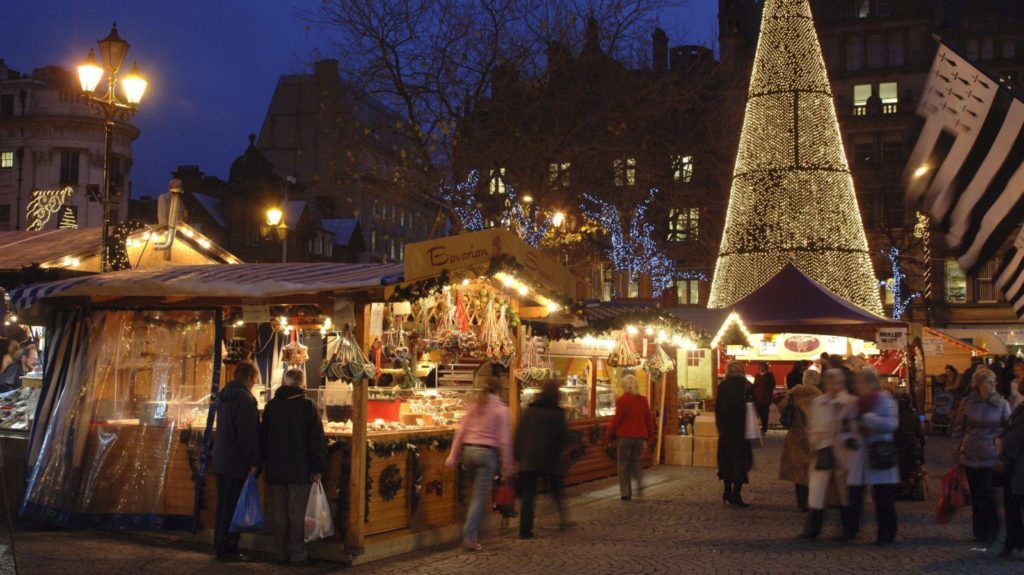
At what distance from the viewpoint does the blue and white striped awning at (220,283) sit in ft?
33.6

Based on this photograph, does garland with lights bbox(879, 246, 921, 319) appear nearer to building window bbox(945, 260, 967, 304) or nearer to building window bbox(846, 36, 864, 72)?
building window bbox(945, 260, 967, 304)

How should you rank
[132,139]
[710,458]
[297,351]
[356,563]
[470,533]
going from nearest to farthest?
[356,563] < [470,533] < [297,351] < [710,458] < [132,139]

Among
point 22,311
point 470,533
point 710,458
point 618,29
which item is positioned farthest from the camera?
point 618,29

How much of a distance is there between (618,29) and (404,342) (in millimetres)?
14388

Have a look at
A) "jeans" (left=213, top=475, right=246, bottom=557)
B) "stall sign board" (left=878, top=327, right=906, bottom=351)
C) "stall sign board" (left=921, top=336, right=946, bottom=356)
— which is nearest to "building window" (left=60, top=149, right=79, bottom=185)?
Result: "stall sign board" (left=921, top=336, right=946, bottom=356)

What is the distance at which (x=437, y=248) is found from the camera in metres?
10.6

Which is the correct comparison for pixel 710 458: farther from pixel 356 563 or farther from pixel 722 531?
pixel 356 563

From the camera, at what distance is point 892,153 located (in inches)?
2191

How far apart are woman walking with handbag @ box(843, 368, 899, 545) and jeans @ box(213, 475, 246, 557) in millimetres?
5879

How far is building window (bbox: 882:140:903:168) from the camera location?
55.2 metres

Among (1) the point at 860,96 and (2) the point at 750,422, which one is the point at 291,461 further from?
(1) the point at 860,96

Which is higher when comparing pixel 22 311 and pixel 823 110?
pixel 823 110

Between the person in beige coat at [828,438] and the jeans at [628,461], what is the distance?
149 inches

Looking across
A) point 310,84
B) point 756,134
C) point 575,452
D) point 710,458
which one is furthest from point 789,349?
point 310,84
